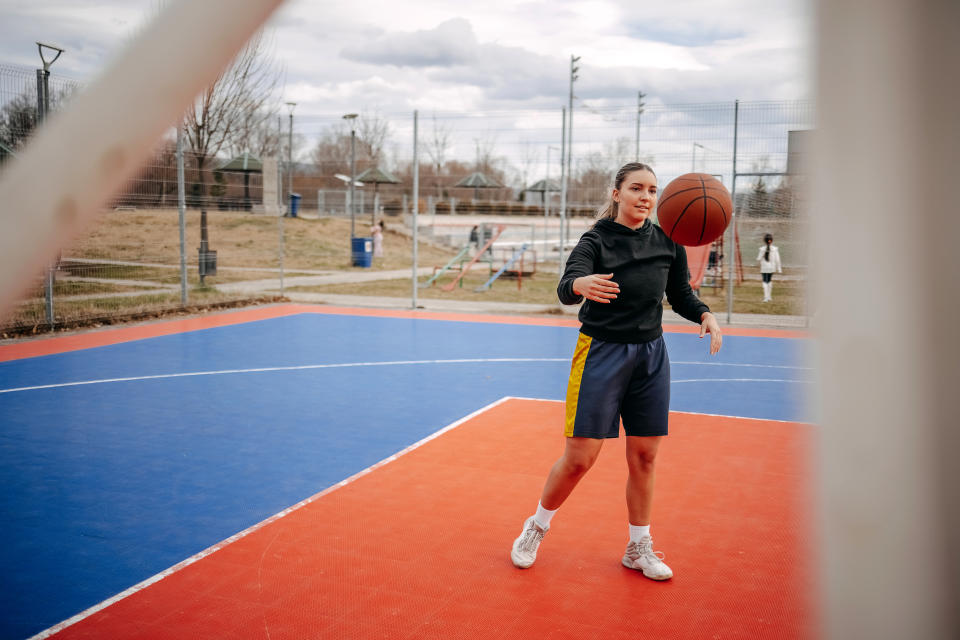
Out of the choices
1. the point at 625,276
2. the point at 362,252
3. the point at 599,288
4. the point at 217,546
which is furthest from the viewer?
the point at 362,252

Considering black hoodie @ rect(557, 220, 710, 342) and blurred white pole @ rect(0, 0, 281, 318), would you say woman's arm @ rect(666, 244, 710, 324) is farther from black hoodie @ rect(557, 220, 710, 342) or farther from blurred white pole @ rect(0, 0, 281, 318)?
blurred white pole @ rect(0, 0, 281, 318)

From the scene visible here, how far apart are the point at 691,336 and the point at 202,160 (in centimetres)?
973

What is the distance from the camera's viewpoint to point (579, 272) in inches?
144

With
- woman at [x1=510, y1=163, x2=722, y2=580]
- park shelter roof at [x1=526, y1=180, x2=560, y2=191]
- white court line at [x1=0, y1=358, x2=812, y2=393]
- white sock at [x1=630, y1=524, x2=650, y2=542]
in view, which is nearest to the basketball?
woman at [x1=510, y1=163, x2=722, y2=580]

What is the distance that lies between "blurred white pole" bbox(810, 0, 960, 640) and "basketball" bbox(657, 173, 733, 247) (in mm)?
3318

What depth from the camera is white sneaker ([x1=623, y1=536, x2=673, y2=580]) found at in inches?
151

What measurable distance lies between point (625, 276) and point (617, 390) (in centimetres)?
54

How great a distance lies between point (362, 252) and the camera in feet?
86.4

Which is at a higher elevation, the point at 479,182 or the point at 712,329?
the point at 479,182

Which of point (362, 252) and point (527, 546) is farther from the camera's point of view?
point (362, 252)

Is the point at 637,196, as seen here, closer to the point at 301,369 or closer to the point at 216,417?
the point at 216,417

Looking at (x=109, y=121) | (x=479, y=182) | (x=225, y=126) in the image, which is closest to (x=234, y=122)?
(x=225, y=126)

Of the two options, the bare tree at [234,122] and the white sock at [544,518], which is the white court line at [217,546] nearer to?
the white sock at [544,518]

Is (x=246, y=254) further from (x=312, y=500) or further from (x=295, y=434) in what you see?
(x=312, y=500)
